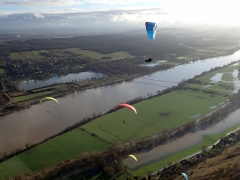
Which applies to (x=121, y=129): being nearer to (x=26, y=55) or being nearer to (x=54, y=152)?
(x=54, y=152)

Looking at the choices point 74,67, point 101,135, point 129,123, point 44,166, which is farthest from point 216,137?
point 74,67

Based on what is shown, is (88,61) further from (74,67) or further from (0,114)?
(0,114)

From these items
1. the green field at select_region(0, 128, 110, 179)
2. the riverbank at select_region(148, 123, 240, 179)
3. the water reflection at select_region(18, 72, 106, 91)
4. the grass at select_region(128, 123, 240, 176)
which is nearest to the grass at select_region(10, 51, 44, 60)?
the water reflection at select_region(18, 72, 106, 91)

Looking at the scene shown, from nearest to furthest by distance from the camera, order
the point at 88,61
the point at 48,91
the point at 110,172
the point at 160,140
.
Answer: the point at 110,172, the point at 160,140, the point at 48,91, the point at 88,61

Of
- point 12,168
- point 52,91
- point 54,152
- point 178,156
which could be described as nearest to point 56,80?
point 52,91

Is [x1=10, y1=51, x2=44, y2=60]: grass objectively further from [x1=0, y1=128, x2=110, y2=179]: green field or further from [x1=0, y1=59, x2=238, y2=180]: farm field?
[x1=0, y1=128, x2=110, y2=179]: green field
